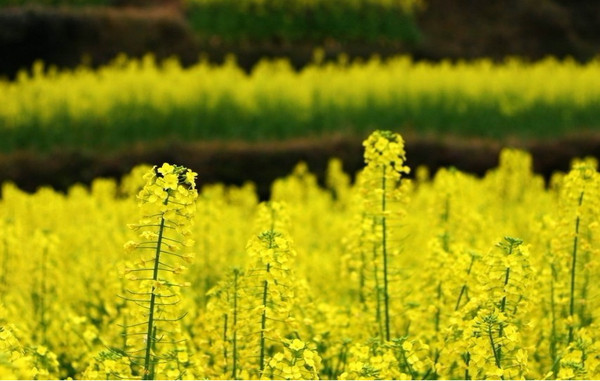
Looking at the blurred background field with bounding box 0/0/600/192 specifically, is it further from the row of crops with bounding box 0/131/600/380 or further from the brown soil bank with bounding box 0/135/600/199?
the row of crops with bounding box 0/131/600/380

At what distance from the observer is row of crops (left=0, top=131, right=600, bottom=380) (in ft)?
11.3

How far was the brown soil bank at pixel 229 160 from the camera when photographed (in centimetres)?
1252

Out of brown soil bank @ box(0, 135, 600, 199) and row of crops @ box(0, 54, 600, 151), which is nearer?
brown soil bank @ box(0, 135, 600, 199)

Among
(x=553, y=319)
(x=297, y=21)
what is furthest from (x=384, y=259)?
(x=297, y=21)

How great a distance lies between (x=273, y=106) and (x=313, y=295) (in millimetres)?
8513

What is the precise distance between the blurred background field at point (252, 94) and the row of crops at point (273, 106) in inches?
0.8

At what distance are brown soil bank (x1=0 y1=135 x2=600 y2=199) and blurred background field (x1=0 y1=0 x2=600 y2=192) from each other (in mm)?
16

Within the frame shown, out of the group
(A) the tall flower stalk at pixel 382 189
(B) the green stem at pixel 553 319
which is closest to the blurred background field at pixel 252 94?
(B) the green stem at pixel 553 319

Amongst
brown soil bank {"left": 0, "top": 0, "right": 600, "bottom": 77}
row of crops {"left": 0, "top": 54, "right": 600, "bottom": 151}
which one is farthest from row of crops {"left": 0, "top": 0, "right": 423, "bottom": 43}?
row of crops {"left": 0, "top": 54, "right": 600, "bottom": 151}

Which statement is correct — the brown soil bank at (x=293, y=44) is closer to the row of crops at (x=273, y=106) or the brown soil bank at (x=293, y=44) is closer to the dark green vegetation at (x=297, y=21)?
the dark green vegetation at (x=297, y=21)

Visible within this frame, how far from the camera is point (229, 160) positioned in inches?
495

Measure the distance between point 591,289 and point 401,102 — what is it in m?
8.83

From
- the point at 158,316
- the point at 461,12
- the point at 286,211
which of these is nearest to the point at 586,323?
the point at 286,211

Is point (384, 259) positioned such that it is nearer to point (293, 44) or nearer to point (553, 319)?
point (553, 319)
